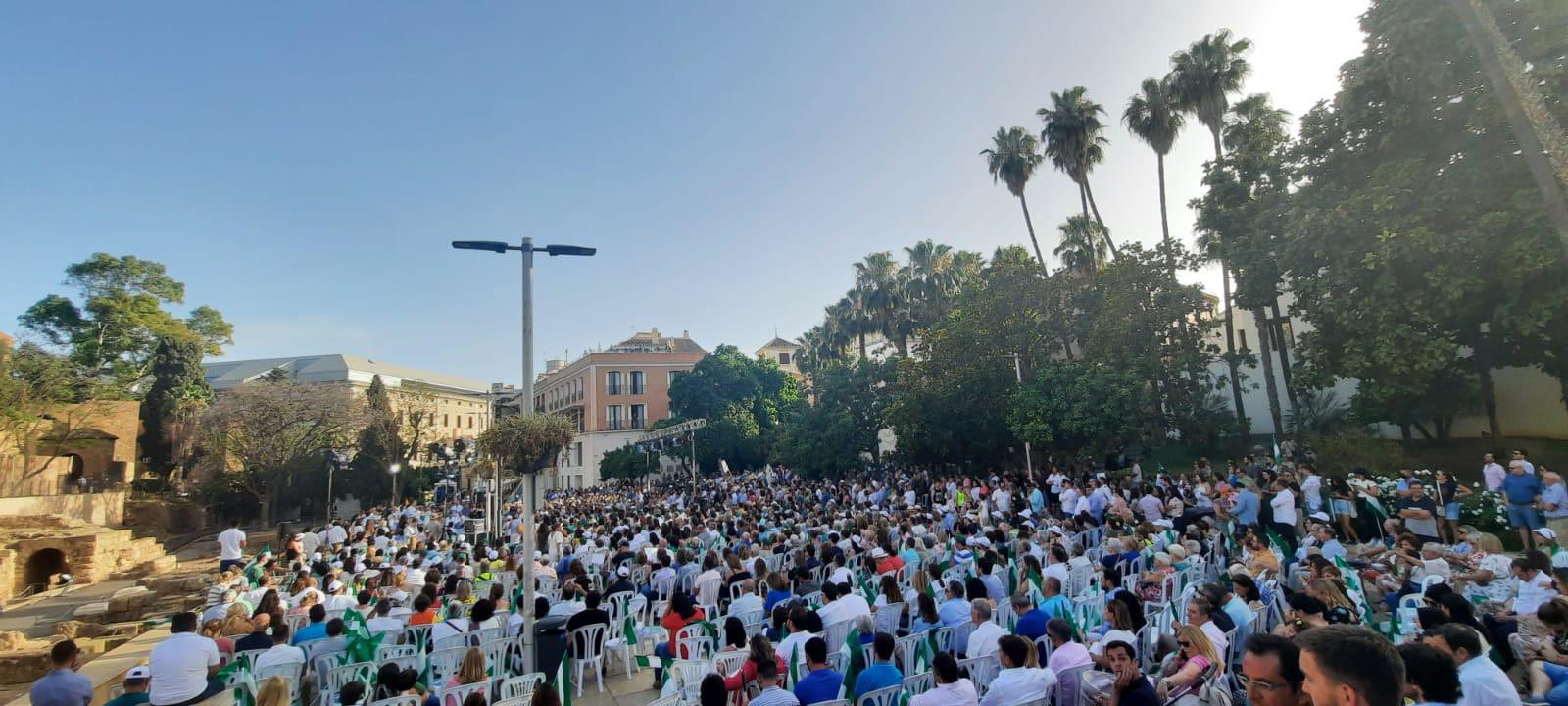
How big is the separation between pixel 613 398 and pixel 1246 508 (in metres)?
50.5

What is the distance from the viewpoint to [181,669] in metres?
5.64

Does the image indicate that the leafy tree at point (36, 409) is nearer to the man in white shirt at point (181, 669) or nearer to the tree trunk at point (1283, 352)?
the man in white shirt at point (181, 669)

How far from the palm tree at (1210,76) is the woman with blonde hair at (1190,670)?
2388cm

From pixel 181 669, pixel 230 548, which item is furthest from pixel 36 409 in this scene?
pixel 181 669

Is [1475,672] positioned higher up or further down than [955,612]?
higher up

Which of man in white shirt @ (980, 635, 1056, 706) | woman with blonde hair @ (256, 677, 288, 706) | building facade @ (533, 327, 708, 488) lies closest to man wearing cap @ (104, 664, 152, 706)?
woman with blonde hair @ (256, 677, 288, 706)

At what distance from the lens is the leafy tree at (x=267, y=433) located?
104 feet

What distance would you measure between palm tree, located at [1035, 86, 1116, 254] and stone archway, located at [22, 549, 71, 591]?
36.9 metres

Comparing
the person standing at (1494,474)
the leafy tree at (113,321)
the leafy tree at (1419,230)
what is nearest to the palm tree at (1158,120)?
the leafy tree at (1419,230)

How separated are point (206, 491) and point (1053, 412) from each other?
123 ft

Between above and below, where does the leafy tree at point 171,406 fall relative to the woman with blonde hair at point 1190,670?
above

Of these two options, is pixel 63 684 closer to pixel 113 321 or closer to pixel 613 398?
pixel 113 321

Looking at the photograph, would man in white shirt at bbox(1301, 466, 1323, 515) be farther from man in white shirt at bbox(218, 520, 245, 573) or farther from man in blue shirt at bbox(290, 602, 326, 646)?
man in white shirt at bbox(218, 520, 245, 573)

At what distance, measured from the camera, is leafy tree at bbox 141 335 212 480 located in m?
35.3
